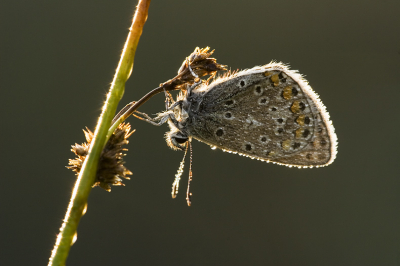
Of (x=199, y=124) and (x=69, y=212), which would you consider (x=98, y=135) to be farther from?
(x=199, y=124)

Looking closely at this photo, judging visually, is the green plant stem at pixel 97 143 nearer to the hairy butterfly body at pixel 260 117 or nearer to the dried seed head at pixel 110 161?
the dried seed head at pixel 110 161

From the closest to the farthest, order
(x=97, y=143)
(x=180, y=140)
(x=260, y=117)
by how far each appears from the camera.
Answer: (x=97, y=143) → (x=260, y=117) → (x=180, y=140)

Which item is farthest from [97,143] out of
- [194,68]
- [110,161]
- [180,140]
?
[180,140]

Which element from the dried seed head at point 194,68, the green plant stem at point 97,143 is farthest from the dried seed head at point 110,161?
the dried seed head at point 194,68

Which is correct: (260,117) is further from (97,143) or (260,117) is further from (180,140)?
(97,143)

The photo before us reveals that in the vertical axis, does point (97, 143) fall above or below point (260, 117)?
below

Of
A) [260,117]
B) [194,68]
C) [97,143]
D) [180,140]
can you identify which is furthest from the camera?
[180,140]
